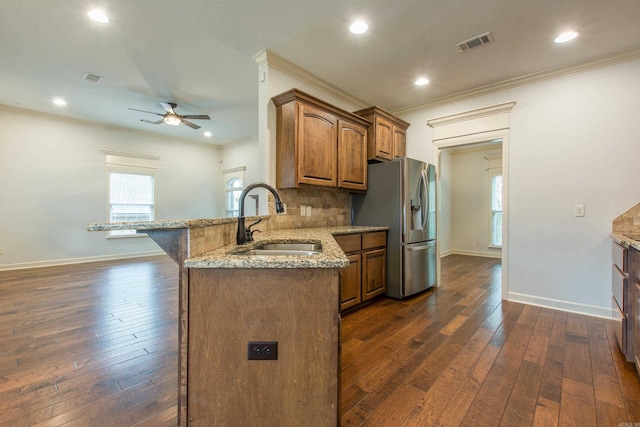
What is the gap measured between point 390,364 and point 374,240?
1.46 metres

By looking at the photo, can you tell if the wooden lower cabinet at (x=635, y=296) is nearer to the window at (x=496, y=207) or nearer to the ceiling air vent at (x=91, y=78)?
the window at (x=496, y=207)

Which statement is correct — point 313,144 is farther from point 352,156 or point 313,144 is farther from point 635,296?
point 635,296

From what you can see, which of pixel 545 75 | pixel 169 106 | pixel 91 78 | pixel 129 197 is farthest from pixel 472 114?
pixel 129 197

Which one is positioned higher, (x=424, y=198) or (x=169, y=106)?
(x=169, y=106)

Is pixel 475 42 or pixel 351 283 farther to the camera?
pixel 351 283

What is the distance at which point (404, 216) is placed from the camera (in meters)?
3.23

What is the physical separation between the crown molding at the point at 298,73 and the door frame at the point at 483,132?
1.31m

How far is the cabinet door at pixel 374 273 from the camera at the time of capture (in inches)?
119

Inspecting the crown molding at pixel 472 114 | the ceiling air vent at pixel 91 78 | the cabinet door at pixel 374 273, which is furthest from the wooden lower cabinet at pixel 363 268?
the ceiling air vent at pixel 91 78

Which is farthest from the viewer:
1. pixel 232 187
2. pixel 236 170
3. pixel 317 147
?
pixel 232 187

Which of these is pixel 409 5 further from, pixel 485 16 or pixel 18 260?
pixel 18 260

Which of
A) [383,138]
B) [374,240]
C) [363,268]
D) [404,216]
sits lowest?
[363,268]

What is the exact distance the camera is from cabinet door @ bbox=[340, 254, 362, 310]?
→ 273 centimetres

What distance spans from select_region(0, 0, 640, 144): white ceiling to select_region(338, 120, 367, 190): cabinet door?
2.05ft
